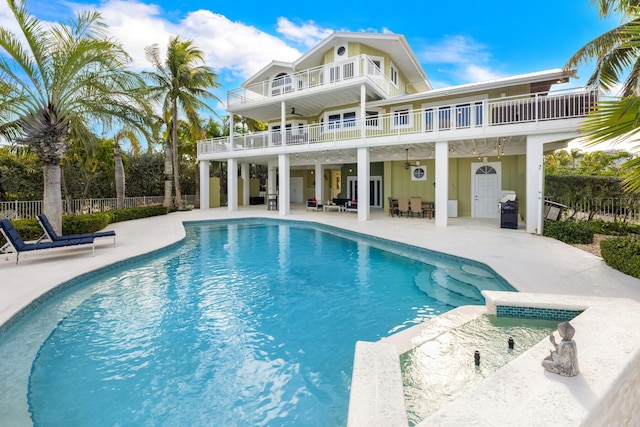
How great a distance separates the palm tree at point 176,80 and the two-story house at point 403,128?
74.2 inches

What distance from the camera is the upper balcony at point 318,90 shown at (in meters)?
15.7

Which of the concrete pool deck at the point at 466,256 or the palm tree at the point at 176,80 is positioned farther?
the palm tree at the point at 176,80

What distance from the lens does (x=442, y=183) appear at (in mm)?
12914

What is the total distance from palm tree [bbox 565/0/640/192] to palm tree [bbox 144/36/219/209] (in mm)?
17735

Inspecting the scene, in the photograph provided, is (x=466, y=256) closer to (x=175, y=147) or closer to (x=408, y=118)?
(x=408, y=118)

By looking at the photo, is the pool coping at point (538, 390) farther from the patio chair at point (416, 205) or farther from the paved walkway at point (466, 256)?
the patio chair at point (416, 205)

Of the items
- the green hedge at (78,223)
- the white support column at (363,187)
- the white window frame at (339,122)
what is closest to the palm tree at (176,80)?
the green hedge at (78,223)

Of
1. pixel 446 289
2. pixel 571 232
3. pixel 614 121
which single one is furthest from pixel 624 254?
pixel 614 121

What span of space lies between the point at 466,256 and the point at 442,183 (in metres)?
5.74

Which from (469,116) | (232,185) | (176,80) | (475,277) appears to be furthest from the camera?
(232,185)

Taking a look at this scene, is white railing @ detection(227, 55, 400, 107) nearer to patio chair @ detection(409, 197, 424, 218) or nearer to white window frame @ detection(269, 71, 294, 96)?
white window frame @ detection(269, 71, 294, 96)

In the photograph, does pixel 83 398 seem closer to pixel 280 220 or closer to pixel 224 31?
pixel 280 220

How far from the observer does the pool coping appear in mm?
2176

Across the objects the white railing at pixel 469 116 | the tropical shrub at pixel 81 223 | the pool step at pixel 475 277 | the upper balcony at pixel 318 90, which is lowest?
the pool step at pixel 475 277
